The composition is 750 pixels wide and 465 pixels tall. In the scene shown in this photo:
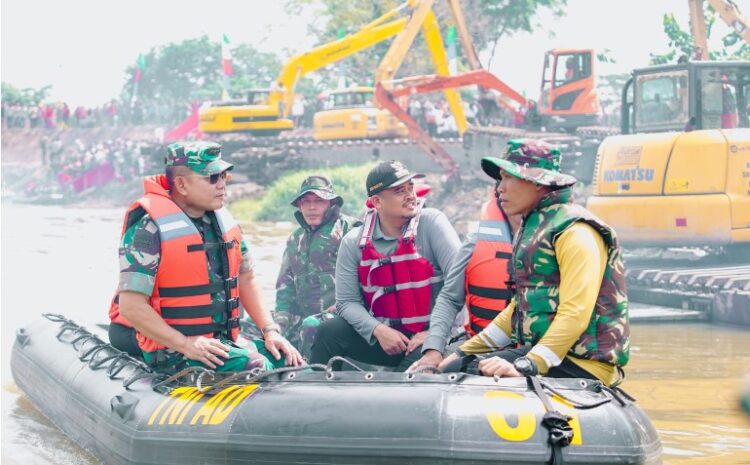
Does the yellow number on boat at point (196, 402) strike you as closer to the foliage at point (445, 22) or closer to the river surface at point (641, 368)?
the river surface at point (641, 368)

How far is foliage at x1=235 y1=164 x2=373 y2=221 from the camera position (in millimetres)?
29891

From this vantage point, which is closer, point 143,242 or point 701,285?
point 143,242

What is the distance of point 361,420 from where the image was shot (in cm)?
541

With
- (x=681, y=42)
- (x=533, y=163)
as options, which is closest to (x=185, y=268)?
(x=533, y=163)

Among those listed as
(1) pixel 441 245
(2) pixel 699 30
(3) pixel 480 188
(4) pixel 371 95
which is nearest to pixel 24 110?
(4) pixel 371 95

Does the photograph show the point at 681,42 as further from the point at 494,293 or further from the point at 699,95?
the point at 494,293

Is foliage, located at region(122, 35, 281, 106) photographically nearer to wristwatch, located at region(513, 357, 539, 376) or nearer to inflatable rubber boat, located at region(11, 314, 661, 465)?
inflatable rubber boat, located at region(11, 314, 661, 465)

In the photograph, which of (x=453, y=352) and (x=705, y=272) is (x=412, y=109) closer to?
(x=705, y=272)

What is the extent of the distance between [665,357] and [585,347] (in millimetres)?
5921

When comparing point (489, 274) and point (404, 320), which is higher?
point (489, 274)

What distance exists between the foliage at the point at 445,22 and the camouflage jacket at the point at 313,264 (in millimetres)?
40317

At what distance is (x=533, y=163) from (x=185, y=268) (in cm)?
177

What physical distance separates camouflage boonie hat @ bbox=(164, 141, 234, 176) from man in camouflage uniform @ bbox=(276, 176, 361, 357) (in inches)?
68.8

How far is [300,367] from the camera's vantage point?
19.5 feet
